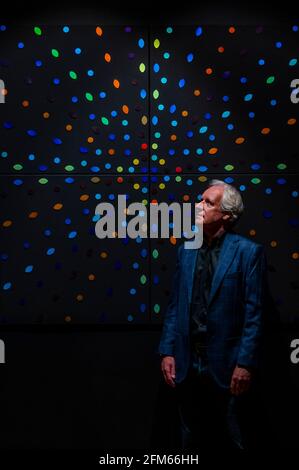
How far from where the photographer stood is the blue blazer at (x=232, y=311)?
2.83 metres

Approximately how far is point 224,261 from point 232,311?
0.92ft

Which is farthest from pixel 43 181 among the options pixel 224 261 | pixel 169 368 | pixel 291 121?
pixel 291 121

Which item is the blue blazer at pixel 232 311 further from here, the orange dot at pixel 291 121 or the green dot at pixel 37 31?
the green dot at pixel 37 31

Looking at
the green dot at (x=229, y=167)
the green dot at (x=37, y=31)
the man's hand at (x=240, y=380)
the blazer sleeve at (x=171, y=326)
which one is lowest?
the man's hand at (x=240, y=380)

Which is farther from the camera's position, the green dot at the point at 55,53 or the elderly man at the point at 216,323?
the green dot at the point at 55,53

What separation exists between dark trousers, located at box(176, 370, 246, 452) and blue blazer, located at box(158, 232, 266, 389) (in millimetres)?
88

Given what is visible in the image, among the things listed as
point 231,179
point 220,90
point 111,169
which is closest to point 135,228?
point 111,169

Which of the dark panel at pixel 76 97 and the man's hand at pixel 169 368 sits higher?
the dark panel at pixel 76 97

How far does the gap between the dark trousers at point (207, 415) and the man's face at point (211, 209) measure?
2.84 ft

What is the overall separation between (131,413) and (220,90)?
2268mm

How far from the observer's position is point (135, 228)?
350 cm

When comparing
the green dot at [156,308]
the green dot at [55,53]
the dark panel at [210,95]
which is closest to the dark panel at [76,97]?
the green dot at [55,53]

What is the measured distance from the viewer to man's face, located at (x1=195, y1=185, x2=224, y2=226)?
297cm

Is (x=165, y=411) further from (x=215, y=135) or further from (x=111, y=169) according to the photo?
(x=215, y=135)
